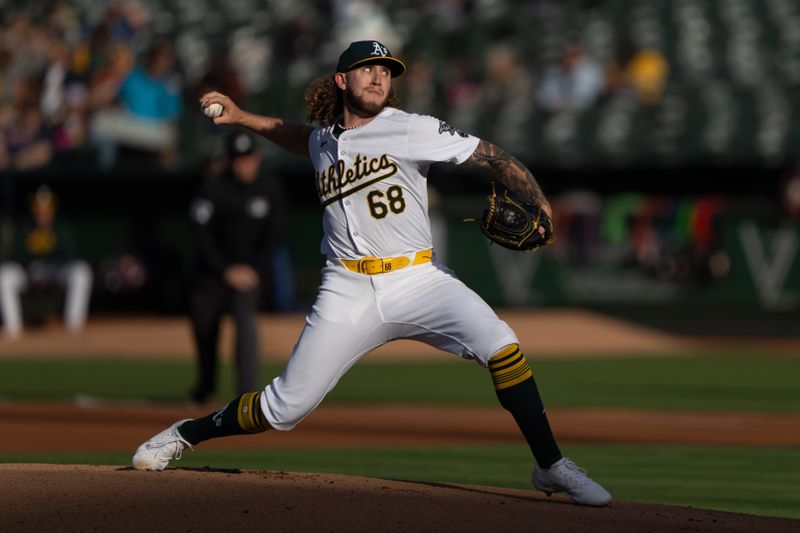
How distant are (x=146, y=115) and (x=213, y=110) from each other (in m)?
13.5

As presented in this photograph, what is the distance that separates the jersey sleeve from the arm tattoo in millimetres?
47

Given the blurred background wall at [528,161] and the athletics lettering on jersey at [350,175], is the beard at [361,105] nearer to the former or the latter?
the athletics lettering on jersey at [350,175]

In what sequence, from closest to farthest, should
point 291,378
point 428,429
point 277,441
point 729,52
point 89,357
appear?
point 291,378 → point 277,441 → point 428,429 → point 89,357 → point 729,52

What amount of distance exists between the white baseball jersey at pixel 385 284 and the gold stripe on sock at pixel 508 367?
0.04 m

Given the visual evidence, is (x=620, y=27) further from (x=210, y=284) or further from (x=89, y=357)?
(x=210, y=284)

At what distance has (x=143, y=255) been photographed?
20.2 metres

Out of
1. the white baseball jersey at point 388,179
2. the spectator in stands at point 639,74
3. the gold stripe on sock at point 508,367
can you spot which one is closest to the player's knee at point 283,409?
the white baseball jersey at point 388,179

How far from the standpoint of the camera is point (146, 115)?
→ 19.3m

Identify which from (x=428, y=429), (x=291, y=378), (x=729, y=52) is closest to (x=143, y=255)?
(x=729, y=52)

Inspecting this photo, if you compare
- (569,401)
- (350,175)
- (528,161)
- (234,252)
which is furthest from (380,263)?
(528,161)

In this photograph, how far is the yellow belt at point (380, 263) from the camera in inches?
232

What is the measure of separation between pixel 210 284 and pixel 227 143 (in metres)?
1.12

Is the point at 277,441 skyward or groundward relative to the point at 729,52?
groundward

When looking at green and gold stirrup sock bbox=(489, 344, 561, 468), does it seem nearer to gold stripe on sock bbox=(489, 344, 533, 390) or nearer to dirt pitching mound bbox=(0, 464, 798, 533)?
gold stripe on sock bbox=(489, 344, 533, 390)
